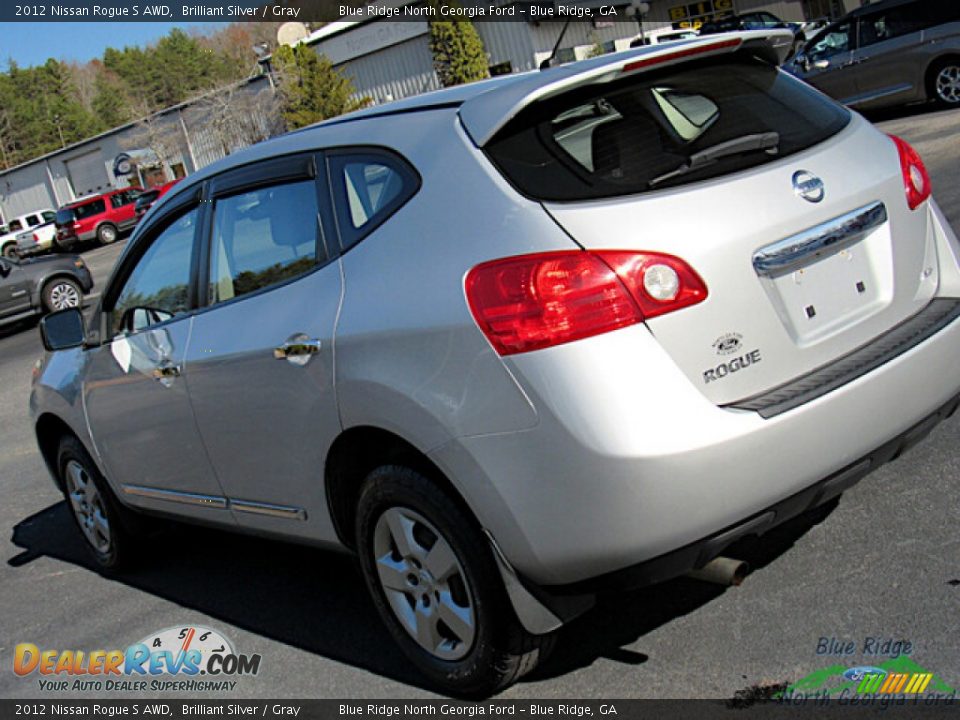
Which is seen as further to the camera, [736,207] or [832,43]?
[832,43]

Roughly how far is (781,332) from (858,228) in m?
0.47

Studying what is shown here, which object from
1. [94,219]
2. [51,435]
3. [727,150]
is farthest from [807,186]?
[94,219]

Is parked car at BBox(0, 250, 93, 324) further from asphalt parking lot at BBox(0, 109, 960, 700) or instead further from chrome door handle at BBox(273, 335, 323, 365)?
chrome door handle at BBox(273, 335, 323, 365)

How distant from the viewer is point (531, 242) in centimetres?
295

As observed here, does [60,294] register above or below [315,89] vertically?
below

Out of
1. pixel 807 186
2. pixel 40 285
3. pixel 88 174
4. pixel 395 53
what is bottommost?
pixel 40 285

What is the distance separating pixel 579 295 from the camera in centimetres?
287

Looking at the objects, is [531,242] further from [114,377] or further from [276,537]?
[114,377]

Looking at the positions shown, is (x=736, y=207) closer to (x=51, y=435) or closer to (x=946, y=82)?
(x=51, y=435)

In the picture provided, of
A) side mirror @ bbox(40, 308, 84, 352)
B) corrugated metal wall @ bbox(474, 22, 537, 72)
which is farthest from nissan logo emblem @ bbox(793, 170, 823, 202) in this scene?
corrugated metal wall @ bbox(474, 22, 537, 72)

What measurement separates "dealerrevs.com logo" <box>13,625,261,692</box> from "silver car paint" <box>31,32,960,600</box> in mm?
947

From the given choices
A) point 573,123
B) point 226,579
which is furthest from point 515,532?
point 226,579

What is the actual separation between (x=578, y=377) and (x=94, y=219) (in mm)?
40816

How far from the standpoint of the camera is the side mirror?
5.04 metres
